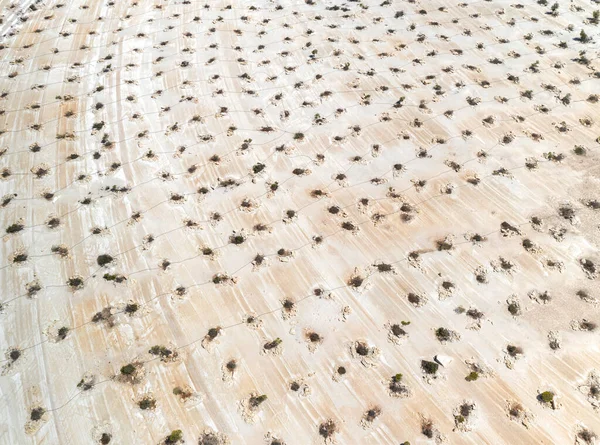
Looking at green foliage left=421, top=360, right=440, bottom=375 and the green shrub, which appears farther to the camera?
the green shrub

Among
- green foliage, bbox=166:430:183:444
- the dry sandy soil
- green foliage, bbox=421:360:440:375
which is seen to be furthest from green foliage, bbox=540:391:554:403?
green foliage, bbox=166:430:183:444

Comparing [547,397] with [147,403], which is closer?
[547,397]

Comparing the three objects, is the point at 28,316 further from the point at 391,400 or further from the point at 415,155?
the point at 415,155

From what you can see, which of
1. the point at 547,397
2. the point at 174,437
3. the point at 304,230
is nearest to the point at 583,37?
the point at 304,230

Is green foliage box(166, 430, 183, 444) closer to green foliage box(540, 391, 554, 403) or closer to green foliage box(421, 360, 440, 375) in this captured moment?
green foliage box(421, 360, 440, 375)

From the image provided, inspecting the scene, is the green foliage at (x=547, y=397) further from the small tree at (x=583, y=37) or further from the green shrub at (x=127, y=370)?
the small tree at (x=583, y=37)

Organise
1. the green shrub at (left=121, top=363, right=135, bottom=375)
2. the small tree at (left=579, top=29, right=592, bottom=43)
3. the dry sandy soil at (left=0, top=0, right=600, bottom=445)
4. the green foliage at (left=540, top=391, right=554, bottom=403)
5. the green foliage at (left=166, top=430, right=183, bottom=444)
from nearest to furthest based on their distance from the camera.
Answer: the green foliage at (left=166, top=430, right=183, bottom=444) → the green foliage at (left=540, top=391, right=554, bottom=403) → the dry sandy soil at (left=0, top=0, right=600, bottom=445) → the green shrub at (left=121, top=363, right=135, bottom=375) → the small tree at (left=579, top=29, right=592, bottom=43)

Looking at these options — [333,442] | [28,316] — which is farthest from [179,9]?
[333,442]

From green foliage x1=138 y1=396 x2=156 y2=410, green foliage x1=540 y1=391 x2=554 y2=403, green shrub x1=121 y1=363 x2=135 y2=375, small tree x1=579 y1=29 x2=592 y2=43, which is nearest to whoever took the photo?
green foliage x1=540 y1=391 x2=554 y2=403

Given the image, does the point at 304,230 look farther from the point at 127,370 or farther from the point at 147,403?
the point at 147,403
